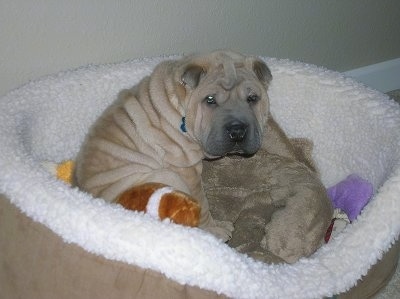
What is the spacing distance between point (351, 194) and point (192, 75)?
917 mm

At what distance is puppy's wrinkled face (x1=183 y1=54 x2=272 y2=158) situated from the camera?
6.19ft

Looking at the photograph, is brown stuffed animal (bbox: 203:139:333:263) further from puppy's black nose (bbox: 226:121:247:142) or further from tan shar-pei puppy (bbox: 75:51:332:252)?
puppy's black nose (bbox: 226:121:247:142)

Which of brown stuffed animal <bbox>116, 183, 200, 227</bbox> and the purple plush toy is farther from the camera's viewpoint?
the purple plush toy

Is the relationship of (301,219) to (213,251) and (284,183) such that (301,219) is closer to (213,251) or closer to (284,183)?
(284,183)

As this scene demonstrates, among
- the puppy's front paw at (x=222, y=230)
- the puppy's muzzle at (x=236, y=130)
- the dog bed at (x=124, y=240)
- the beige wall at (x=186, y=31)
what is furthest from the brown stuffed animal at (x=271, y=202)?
the beige wall at (x=186, y=31)

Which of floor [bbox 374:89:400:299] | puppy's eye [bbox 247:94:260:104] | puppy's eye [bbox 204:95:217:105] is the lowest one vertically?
floor [bbox 374:89:400:299]

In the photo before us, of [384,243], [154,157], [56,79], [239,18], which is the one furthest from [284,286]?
[239,18]

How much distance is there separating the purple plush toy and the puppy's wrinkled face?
57cm

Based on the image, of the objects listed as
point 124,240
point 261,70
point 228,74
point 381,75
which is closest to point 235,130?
point 228,74

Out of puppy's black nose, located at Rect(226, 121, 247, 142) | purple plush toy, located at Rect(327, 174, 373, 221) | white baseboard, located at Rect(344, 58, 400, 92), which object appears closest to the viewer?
puppy's black nose, located at Rect(226, 121, 247, 142)

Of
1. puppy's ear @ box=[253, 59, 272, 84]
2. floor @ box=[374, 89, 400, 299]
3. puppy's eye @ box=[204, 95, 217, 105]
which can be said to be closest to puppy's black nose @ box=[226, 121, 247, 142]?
puppy's eye @ box=[204, 95, 217, 105]

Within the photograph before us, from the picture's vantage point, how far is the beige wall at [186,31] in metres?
2.21

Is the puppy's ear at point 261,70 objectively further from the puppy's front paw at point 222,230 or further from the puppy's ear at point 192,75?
the puppy's front paw at point 222,230

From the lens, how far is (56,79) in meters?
2.24
